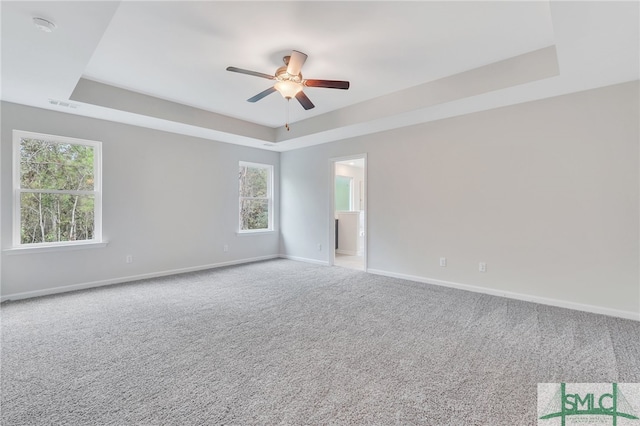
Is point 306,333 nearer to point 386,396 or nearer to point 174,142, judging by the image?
point 386,396

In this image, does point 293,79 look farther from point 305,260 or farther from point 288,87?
point 305,260

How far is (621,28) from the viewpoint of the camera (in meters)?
2.11

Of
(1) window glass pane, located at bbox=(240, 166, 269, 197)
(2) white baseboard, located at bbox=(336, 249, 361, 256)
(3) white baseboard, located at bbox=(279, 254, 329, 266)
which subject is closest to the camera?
(3) white baseboard, located at bbox=(279, 254, 329, 266)

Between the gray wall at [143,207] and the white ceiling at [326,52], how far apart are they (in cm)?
34

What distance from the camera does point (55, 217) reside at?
3.94m

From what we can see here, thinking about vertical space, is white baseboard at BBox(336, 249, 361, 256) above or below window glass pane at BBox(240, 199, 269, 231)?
below

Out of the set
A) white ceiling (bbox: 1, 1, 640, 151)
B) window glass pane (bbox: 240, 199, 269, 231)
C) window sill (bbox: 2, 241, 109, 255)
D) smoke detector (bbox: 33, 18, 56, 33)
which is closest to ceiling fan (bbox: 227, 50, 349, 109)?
white ceiling (bbox: 1, 1, 640, 151)

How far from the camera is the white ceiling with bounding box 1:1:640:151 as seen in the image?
221cm

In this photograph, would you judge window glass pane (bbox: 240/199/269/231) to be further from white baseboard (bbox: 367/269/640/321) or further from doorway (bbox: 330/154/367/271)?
white baseboard (bbox: 367/269/640/321)

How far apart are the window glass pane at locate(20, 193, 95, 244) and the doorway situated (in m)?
3.90

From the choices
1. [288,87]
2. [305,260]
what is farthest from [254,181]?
[288,87]

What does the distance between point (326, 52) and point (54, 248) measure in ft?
13.9

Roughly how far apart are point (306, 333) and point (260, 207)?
164 inches

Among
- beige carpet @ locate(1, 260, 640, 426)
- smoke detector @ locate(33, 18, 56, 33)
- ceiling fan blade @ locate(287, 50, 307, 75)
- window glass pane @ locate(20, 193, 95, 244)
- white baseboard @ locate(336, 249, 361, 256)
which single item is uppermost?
ceiling fan blade @ locate(287, 50, 307, 75)
